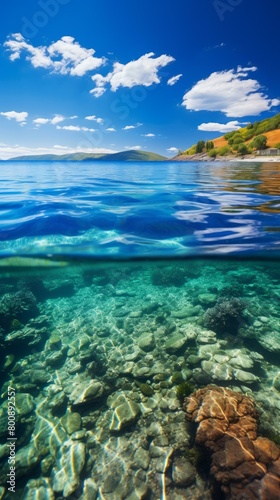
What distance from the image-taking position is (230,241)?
669 centimetres

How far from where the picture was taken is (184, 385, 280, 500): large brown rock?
3.64 metres

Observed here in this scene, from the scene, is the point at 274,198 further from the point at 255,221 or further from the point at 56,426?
the point at 56,426

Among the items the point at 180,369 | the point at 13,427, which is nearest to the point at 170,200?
the point at 180,369

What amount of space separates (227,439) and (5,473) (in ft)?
14.7

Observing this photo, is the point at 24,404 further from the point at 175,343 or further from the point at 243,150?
the point at 243,150

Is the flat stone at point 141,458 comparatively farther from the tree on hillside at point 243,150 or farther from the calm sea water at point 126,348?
the tree on hillside at point 243,150

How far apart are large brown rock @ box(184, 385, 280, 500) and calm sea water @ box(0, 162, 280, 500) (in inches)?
5.4

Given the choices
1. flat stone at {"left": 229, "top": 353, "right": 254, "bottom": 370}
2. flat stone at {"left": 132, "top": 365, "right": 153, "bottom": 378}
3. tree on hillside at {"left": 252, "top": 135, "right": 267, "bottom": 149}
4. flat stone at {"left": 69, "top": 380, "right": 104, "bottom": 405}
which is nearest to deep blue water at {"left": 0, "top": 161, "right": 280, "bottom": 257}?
flat stone at {"left": 229, "top": 353, "right": 254, "bottom": 370}

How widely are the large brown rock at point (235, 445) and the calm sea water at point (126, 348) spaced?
0.14 m

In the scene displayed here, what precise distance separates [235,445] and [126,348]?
4.37 metres

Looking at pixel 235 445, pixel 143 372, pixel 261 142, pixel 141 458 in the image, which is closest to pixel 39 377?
pixel 143 372

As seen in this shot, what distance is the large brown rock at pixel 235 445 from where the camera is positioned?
364cm

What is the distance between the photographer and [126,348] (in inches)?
312

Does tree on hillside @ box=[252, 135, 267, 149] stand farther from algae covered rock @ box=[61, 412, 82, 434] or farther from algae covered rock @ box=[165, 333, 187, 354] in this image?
algae covered rock @ box=[61, 412, 82, 434]
